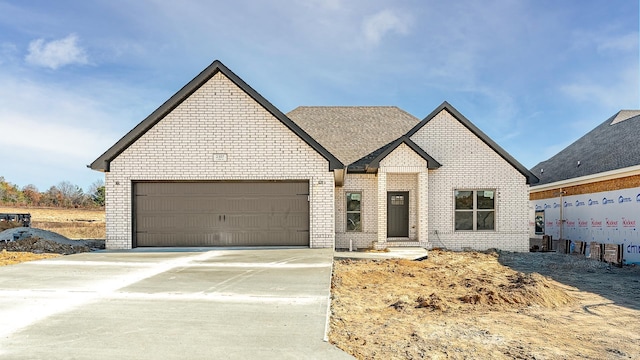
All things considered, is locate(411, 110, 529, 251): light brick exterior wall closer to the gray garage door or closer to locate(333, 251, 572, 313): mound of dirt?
locate(333, 251, 572, 313): mound of dirt

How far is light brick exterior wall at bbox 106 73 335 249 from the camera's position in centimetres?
1223

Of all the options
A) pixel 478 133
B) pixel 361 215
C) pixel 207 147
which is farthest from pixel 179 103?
pixel 478 133

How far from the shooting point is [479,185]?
15.5 meters

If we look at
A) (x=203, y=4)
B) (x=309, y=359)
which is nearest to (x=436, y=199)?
(x=203, y=4)

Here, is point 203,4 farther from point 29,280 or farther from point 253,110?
point 29,280

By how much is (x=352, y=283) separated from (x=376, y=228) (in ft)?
20.3

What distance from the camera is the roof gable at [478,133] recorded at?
15375 millimetres

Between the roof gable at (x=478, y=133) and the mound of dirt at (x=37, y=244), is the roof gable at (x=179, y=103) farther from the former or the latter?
the roof gable at (x=478, y=133)

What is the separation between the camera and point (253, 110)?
1230cm

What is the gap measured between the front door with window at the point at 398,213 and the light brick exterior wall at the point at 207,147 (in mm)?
4387

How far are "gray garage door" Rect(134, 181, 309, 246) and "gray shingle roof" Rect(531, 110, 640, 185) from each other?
1236 cm

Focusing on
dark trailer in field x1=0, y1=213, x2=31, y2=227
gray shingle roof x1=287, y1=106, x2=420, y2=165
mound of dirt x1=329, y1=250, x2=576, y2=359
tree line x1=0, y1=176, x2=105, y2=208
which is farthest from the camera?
tree line x1=0, y1=176, x2=105, y2=208

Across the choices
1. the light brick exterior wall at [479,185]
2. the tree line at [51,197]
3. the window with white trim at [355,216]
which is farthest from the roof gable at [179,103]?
the tree line at [51,197]

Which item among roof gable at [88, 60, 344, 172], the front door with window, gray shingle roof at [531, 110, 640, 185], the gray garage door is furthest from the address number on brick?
gray shingle roof at [531, 110, 640, 185]
